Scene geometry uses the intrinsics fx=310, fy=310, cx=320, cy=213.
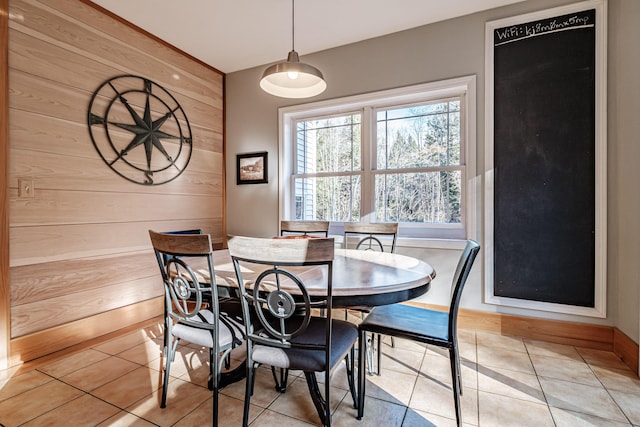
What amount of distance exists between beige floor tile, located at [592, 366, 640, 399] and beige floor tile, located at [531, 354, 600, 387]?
0.05m

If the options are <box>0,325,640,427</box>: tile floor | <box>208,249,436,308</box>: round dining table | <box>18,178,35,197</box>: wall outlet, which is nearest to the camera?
<box>208,249,436,308</box>: round dining table

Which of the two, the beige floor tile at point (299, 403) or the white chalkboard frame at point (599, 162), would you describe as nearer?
the beige floor tile at point (299, 403)

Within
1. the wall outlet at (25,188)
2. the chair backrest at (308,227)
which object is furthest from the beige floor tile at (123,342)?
the chair backrest at (308,227)

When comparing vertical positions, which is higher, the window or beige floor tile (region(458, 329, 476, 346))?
the window

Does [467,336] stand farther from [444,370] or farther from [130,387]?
[130,387]

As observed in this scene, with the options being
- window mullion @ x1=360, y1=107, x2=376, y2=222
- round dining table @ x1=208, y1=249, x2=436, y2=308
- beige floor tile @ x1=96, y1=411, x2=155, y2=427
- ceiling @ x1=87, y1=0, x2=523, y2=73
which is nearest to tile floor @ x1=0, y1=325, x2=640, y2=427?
beige floor tile @ x1=96, y1=411, x2=155, y2=427

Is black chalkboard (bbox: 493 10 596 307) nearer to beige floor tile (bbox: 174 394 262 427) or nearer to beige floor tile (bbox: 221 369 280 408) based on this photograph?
beige floor tile (bbox: 221 369 280 408)

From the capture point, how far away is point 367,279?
151cm

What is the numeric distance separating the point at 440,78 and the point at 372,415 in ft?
8.91

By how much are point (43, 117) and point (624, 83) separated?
4143 mm

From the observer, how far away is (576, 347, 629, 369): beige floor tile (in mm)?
2124

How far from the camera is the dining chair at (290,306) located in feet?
4.07

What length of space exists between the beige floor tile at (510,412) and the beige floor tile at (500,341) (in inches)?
A: 28.6

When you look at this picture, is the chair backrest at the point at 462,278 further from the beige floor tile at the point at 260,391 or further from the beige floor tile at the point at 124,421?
the beige floor tile at the point at 124,421
